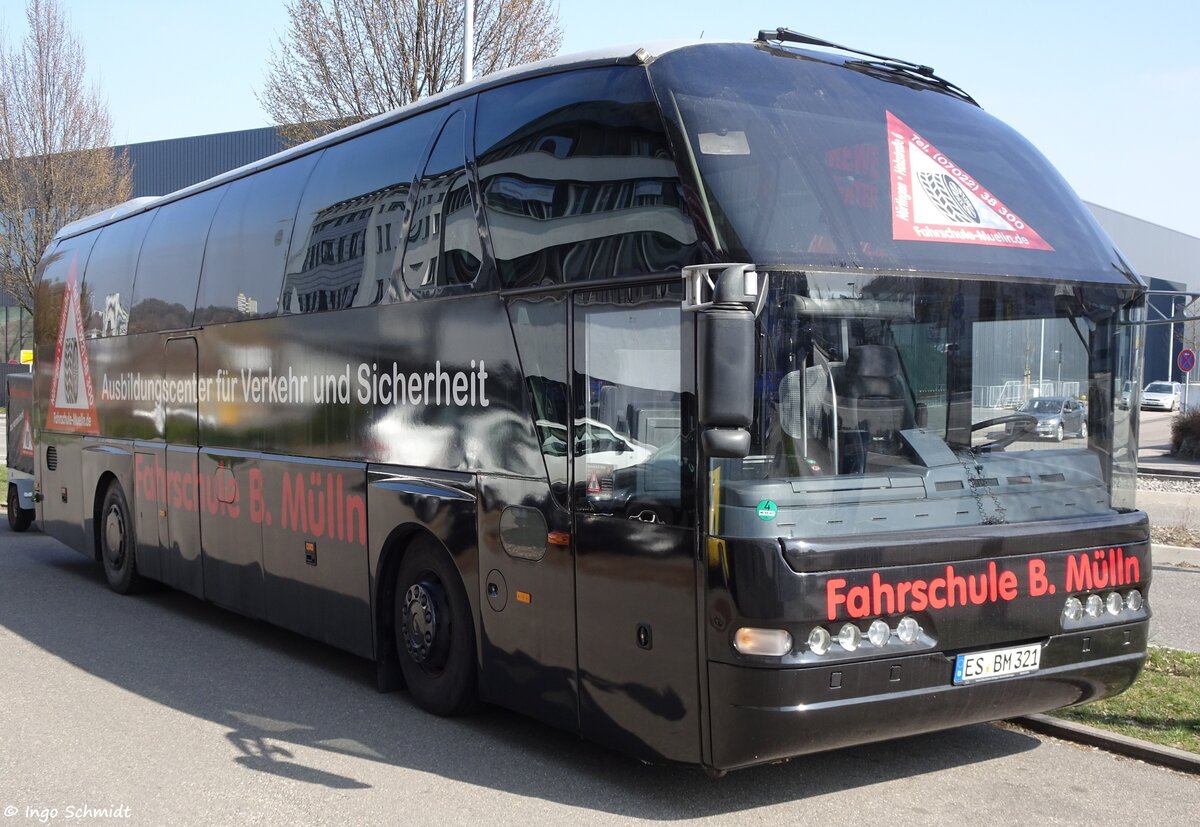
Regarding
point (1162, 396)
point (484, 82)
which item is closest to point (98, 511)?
point (484, 82)

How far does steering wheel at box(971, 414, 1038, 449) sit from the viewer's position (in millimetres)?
5801

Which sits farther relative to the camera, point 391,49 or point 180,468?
point 391,49

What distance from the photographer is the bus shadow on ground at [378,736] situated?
236 inches

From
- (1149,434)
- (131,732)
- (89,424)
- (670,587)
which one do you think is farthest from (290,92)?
(1149,434)

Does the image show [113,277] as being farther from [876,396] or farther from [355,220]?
[876,396]

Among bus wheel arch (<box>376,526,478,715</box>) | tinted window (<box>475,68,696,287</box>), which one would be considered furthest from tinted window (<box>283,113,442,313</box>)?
bus wheel arch (<box>376,526,478,715</box>)

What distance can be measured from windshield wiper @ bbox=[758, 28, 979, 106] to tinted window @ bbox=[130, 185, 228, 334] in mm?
5938

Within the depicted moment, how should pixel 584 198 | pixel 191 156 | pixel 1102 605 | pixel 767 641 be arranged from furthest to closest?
pixel 191 156 < pixel 584 198 < pixel 1102 605 < pixel 767 641

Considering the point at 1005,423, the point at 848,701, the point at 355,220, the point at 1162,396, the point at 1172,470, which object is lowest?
the point at 1162,396

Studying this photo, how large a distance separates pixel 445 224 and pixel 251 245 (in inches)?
121

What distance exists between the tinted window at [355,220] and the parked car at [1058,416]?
12.7 ft

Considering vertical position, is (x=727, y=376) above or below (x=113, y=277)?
below

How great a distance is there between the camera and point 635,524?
18.6 feet

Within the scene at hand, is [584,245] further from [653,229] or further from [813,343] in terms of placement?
[813,343]
